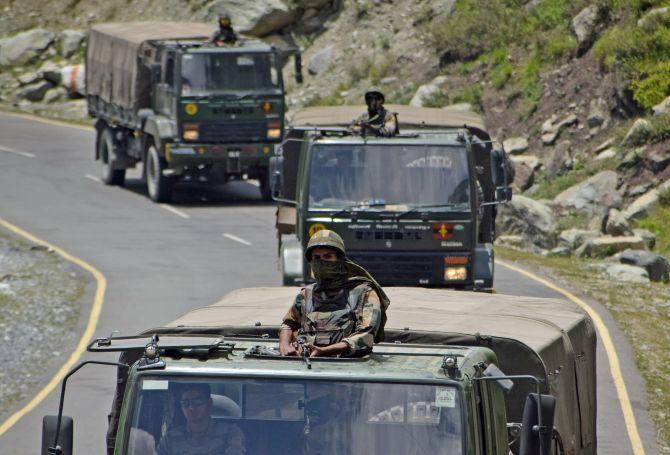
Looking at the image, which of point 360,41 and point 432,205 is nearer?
point 432,205

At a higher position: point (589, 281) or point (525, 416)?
point (525, 416)

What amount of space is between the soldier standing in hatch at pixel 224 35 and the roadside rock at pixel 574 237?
8.51 metres

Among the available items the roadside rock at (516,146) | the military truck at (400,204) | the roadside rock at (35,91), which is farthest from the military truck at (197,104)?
the roadside rock at (35,91)

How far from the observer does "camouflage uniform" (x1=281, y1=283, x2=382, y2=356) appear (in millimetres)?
7520

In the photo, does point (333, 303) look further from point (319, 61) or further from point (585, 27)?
point (319, 61)

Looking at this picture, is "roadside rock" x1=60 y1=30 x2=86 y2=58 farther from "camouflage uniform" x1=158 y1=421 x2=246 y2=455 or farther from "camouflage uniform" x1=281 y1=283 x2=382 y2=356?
"camouflage uniform" x1=158 y1=421 x2=246 y2=455

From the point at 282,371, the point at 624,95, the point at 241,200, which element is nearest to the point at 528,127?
the point at 624,95

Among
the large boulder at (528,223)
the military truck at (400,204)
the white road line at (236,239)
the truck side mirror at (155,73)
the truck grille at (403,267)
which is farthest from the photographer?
the truck side mirror at (155,73)

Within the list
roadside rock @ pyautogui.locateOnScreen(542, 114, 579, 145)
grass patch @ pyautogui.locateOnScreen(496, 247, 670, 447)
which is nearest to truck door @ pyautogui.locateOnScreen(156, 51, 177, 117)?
grass patch @ pyautogui.locateOnScreen(496, 247, 670, 447)

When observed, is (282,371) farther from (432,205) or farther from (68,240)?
(68,240)

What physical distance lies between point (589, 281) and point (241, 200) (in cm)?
1195

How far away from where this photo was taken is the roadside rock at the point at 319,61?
46.7 meters

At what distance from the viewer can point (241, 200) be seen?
33812 millimetres

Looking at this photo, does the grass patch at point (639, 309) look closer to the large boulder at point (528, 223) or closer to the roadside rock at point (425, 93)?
the large boulder at point (528, 223)
